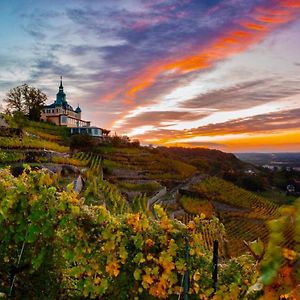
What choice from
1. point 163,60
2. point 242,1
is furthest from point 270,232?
point 163,60

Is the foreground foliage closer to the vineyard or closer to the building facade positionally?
the vineyard

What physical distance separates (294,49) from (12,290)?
33.0 ft

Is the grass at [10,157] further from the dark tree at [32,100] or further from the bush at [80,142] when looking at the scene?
the dark tree at [32,100]

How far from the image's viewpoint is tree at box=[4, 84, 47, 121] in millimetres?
55281

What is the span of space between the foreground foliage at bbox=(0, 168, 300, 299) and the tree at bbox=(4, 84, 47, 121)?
54229mm

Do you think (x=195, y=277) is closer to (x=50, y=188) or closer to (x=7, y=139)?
(x=50, y=188)

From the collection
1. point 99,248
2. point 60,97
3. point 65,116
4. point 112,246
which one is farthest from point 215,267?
point 60,97

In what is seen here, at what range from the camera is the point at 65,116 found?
65.9 m

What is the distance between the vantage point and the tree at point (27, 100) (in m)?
55.3

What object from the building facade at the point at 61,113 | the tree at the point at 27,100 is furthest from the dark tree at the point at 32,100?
the building facade at the point at 61,113

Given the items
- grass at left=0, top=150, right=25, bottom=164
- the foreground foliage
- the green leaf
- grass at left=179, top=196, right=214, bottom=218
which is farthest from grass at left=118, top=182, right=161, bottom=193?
the green leaf

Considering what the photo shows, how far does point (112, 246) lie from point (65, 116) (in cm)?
6408

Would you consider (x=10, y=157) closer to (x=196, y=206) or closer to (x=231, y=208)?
(x=196, y=206)

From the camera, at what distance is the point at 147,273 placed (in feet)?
11.9
